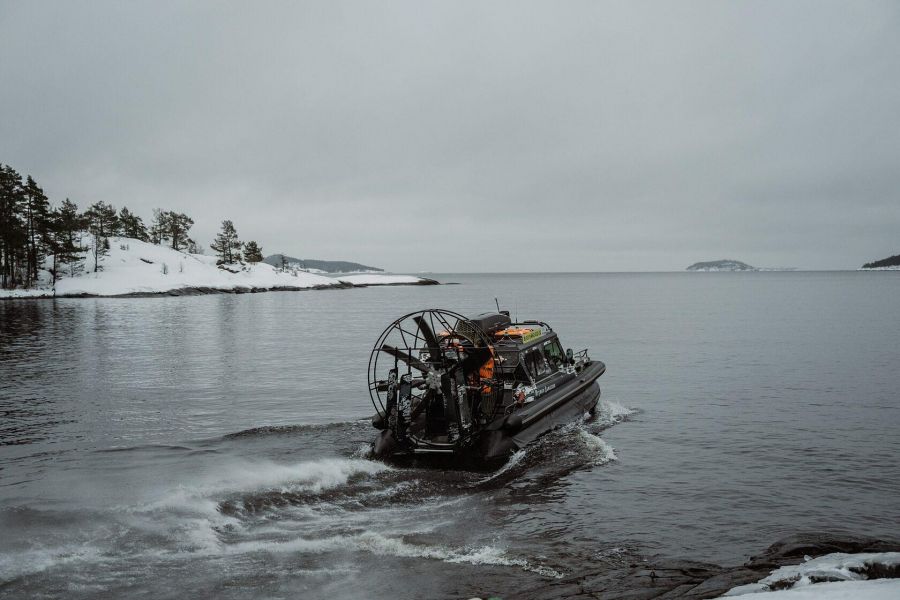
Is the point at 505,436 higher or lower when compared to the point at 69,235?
lower

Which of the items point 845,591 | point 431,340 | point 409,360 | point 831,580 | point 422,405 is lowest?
point 831,580

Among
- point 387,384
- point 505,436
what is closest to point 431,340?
point 387,384

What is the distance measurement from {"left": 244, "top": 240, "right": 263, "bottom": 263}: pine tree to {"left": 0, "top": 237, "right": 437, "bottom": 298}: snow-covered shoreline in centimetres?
183

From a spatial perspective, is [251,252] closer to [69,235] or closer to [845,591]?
[69,235]

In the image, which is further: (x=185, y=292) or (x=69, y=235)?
(x=185, y=292)

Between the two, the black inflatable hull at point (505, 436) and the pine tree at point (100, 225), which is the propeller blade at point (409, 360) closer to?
the black inflatable hull at point (505, 436)

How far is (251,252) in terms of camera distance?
123m

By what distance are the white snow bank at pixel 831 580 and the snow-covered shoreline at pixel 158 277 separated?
85.7m

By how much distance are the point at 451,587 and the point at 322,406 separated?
13.0 m

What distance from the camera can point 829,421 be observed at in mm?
18219

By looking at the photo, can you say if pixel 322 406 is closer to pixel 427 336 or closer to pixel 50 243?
pixel 427 336

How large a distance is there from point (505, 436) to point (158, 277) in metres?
91.5

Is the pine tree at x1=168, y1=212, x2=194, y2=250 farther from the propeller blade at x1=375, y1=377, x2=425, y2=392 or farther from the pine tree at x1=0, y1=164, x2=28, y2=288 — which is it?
the propeller blade at x1=375, y1=377, x2=425, y2=392

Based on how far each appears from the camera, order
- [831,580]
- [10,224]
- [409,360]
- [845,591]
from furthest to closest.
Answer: [10,224] < [409,360] < [831,580] < [845,591]
